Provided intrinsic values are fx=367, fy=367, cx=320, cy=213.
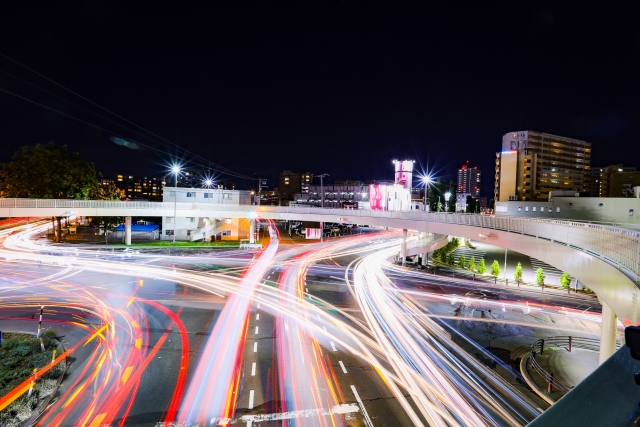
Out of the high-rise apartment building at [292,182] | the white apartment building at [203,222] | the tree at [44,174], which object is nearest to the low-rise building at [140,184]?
the high-rise apartment building at [292,182]

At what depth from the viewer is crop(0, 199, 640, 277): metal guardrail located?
388 inches

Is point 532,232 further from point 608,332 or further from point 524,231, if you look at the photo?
point 608,332

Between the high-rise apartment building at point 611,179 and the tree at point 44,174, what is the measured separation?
11496cm

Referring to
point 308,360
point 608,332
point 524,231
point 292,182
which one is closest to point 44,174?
point 308,360

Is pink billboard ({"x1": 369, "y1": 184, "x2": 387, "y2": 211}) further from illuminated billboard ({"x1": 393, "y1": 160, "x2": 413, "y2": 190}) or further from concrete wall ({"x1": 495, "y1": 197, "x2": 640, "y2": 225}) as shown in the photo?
concrete wall ({"x1": 495, "y1": 197, "x2": 640, "y2": 225})

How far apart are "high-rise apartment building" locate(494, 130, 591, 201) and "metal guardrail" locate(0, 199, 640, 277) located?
6731cm

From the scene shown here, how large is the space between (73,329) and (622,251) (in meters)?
21.0

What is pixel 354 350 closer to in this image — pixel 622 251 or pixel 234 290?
pixel 622 251

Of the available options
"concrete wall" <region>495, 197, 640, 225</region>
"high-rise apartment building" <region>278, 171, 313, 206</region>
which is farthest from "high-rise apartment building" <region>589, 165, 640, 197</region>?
"high-rise apartment building" <region>278, 171, 313, 206</region>

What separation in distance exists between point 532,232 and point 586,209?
141 feet

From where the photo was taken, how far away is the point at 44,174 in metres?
42.3

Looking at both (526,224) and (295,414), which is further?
(526,224)

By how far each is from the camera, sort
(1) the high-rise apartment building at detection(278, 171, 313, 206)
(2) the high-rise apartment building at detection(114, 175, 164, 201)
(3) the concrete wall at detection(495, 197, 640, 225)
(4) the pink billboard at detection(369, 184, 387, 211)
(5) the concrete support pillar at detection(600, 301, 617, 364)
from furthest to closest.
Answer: (2) the high-rise apartment building at detection(114, 175, 164, 201) < (1) the high-rise apartment building at detection(278, 171, 313, 206) < (4) the pink billboard at detection(369, 184, 387, 211) < (3) the concrete wall at detection(495, 197, 640, 225) < (5) the concrete support pillar at detection(600, 301, 617, 364)

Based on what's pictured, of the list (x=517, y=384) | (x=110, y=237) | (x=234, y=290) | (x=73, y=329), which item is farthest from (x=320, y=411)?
(x=110, y=237)
